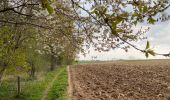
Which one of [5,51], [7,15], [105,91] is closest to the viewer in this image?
[7,15]

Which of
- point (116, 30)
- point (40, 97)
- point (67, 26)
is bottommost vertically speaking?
point (40, 97)

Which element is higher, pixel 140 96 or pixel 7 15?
pixel 7 15

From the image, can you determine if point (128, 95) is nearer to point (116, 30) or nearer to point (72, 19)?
point (72, 19)

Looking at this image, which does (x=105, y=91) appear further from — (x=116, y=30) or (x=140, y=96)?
(x=116, y=30)

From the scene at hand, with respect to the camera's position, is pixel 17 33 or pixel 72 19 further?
pixel 17 33

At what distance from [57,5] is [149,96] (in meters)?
7.90

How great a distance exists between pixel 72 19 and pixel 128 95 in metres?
7.69

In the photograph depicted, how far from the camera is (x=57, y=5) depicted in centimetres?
1250

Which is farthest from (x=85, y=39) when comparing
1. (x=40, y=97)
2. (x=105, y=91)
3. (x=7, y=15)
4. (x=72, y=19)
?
(x=40, y=97)

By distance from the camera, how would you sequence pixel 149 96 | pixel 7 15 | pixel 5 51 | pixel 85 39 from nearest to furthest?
pixel 85 39 < pixel 7 15 < pixel 5 51 < pixel 149 96

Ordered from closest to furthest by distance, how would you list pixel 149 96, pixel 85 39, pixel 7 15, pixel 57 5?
pixel 57 5 < pixel 85 39 < pixel 7 15 < pixel 149 96

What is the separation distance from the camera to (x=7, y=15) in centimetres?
1466

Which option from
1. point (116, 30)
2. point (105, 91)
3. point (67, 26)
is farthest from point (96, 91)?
point (116, 30)

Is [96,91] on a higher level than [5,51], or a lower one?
lower
